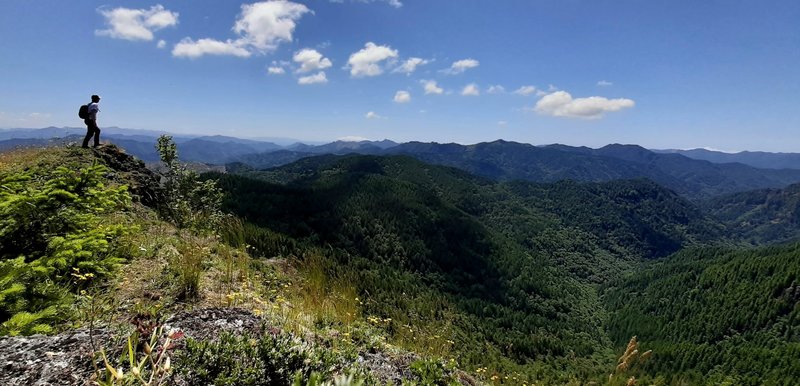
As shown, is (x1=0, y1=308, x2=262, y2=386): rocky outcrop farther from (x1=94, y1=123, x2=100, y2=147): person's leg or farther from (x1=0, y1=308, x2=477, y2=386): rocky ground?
(x1=94, y1=123, x2=100, y2=147): person's leg

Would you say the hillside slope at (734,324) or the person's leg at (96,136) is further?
the hillside slope at (734,324)

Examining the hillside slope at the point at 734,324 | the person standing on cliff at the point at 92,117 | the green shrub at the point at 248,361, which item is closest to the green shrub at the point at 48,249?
the green shrub at the point at 248,361

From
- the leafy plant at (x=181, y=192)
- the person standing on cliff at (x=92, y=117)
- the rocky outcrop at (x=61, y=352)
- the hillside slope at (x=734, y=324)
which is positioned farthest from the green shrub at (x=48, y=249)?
the hillside slope at (x=734, y=324)

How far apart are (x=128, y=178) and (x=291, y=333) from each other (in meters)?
16.5

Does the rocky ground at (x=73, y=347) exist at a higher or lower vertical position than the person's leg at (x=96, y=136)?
lower

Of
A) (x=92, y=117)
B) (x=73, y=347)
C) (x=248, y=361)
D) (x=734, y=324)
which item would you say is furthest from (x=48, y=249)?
(x=734, y=324)

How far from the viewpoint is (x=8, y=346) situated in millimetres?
4184

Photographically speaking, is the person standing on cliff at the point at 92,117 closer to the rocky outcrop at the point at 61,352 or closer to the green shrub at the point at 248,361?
the rocky outcrop at the point at 61,352

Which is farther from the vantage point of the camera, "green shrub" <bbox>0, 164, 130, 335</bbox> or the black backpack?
the black backpack

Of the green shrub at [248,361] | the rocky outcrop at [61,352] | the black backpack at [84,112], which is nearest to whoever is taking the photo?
the rocky outcrop at [61,352]

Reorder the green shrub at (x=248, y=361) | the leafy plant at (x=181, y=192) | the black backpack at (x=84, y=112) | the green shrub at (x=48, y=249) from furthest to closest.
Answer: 1. the black backpack at (x=84, y=112)
2. the leafy plant at (x=181, y=192)
3. the green shrub at (x=48, y=249)
4. the green shrub at (x=248, y=361)

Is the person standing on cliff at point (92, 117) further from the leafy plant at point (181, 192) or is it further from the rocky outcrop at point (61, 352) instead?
the rocky outcrop at point (61, 352)

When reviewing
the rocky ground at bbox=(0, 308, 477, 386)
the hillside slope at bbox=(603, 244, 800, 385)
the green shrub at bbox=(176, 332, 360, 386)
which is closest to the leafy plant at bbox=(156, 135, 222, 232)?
the rocky ground at bbox=(0, 308, 477, 386)

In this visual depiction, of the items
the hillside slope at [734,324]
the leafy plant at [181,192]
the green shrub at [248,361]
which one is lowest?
the hillside slope at [734,324]
